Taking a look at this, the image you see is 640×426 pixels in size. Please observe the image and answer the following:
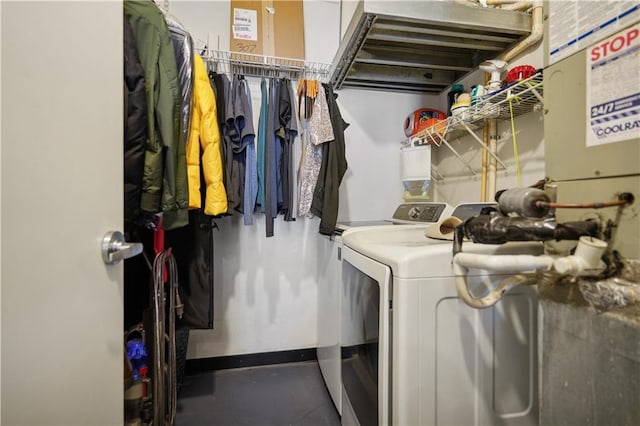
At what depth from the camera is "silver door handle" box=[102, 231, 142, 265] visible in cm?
64

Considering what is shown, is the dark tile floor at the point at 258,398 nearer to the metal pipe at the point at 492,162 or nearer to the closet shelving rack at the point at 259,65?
the metal pipe at the point at 492,162

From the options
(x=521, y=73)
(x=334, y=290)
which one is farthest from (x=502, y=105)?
(x=334, y=290)

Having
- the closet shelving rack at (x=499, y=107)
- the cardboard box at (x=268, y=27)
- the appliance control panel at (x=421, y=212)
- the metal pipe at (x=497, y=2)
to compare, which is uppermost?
the cardboard box at (x=268, y=27)

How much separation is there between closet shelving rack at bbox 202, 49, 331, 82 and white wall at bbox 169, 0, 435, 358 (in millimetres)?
81

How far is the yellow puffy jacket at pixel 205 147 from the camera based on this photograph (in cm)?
125

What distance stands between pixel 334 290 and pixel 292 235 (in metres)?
0.63

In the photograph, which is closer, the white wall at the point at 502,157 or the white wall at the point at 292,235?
the white wall at the point at 502,157

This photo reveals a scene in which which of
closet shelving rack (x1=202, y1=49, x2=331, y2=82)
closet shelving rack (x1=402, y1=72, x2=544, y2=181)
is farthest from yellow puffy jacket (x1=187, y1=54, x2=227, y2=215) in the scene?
closet shelving rack (x1=402, y1=72, x2=544, y2=181)

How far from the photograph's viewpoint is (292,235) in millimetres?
2023

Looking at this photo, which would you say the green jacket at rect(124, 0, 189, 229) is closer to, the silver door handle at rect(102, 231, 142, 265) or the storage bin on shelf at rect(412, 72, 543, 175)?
the silver door handle at rect(102, 231, 142, 265)

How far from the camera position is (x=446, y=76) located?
6.26 feet

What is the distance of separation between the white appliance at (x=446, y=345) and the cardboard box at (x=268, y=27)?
1625 millimetres

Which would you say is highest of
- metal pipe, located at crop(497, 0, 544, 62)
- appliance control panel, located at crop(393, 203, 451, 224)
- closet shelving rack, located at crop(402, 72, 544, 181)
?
metal pipe, located at crop(497, 0, 544, 62)

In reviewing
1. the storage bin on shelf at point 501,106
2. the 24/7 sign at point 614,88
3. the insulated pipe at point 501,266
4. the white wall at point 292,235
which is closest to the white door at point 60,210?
the insulated pipe at point 501,266
